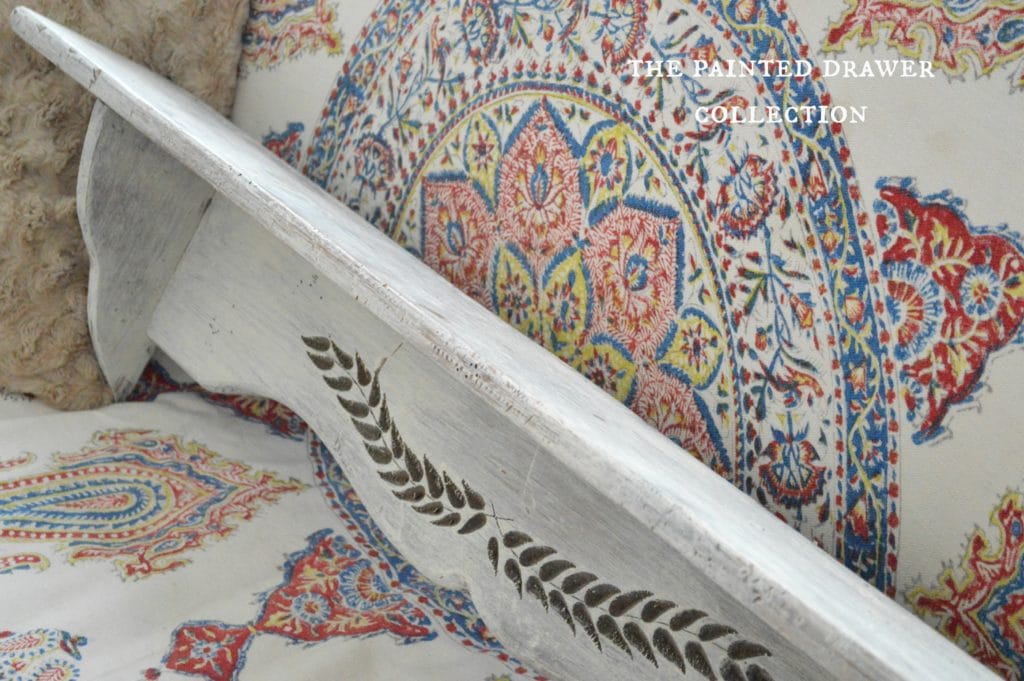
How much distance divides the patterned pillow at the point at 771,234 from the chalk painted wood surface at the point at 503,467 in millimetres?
137

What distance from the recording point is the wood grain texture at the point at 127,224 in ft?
4.94

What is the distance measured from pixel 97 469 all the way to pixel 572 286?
0.79 meters

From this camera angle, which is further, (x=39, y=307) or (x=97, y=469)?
(x=39, y=307)

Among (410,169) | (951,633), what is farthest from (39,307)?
(951,633)

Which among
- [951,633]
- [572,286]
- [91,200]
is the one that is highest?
[572,286]

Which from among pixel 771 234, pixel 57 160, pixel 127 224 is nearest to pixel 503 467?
pixel 771 234

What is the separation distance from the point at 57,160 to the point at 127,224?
0.52 feet

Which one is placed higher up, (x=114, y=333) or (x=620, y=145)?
(x=620, y=145)

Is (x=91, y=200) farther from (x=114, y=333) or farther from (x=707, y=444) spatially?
(x=707, y=444)

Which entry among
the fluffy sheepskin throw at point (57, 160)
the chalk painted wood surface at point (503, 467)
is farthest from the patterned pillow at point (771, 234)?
the fluffy sheepskin throw at point (57, 160)

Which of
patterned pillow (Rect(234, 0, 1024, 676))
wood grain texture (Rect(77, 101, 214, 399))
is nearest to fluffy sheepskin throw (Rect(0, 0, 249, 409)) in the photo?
wood grain texture (Rect(77, 101, 214, 399))

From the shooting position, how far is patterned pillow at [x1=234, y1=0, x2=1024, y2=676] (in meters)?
0.97

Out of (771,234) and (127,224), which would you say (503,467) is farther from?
(127,224)

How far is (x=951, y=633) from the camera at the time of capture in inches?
39.0
